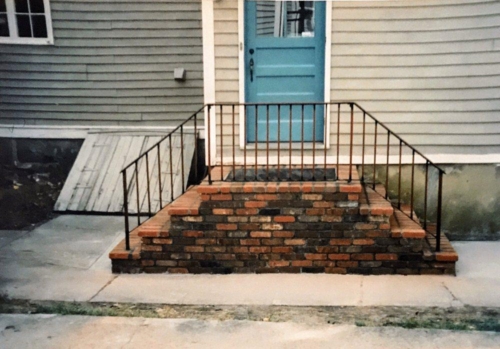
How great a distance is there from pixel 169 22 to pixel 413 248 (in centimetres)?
485

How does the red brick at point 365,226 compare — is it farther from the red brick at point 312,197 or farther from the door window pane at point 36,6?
the door window pane at point 36,6

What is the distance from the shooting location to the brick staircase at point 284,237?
4.39 meters

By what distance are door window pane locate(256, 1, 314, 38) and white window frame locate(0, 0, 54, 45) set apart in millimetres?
3718

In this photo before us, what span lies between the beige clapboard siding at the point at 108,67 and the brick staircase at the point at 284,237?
3308 mm

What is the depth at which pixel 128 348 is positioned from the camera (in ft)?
10.6

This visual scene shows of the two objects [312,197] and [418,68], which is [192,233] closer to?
[312,197]

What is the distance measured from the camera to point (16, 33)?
297 inches

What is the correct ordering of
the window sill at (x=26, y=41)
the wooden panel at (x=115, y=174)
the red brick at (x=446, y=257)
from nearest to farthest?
the red brick at (x=446, y=257) → the wooden panel at (x=115, y=174) → the window sill at (x=26, y=41)

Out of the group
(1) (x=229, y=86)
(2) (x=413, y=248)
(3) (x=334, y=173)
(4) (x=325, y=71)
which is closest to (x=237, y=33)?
(1) (x=229, y=86)

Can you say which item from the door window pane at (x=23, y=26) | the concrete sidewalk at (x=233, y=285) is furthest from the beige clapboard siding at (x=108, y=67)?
the concrete sidewalk at (x=233, y=285)

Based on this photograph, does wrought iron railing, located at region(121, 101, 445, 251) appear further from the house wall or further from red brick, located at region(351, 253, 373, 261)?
red brick, located at region(351, 253, 373, 261)

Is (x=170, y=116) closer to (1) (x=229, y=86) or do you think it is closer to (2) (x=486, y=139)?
(1) (x=229, y=86)

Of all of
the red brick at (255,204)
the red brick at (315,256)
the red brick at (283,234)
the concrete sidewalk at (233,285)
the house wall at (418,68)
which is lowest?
the concrete sidewalk at (233,285)

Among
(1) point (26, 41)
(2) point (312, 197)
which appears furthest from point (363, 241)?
(1) point (26, 41)
